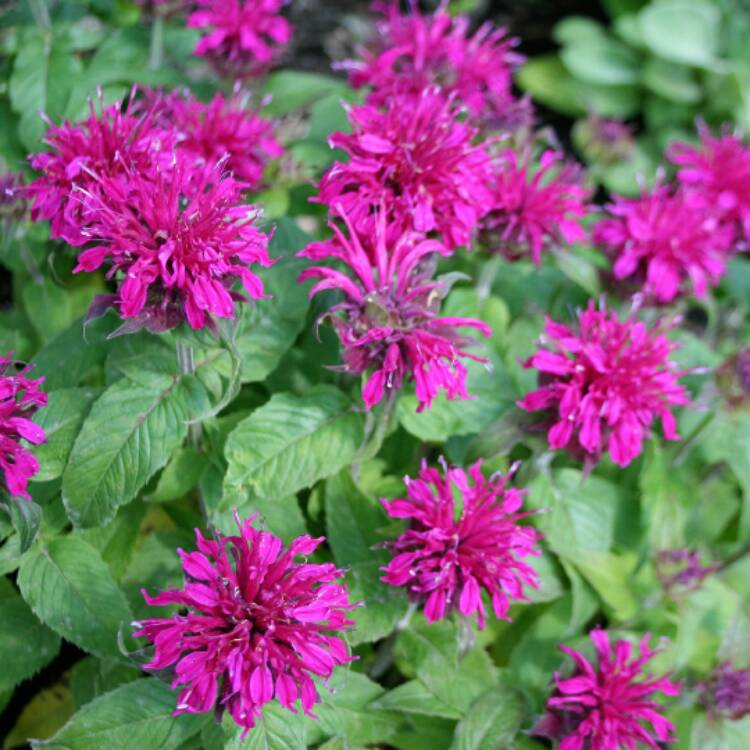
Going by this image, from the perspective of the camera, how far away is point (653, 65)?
2.92 meters

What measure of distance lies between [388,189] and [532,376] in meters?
0.50

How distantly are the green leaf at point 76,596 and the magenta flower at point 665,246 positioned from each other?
1050mm

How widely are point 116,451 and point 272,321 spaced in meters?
0.32

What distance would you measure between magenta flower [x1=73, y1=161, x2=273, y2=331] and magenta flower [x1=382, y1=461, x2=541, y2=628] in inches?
15.2

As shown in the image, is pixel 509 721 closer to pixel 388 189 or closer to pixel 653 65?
pixel 388 189

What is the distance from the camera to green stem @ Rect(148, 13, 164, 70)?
5.82 ft

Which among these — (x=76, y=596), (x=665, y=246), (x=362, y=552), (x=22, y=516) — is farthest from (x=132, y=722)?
(x=665, y=246)

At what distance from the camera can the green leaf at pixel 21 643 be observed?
1254mm

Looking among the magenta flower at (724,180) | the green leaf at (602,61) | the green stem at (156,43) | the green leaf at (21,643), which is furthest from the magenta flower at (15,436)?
the green leaf at (602,61)

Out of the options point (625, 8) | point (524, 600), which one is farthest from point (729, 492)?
point (625, 8)

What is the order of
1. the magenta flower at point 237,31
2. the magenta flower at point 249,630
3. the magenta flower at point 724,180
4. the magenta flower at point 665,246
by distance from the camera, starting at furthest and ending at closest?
the magenta flower at point 724,180
the magenta flower at point 237,31
the magenta flower at point 665,246
the magenta flower at point 249,630

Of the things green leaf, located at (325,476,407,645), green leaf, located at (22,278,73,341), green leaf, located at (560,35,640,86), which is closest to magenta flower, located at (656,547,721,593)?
green leaf, located at (325,476,407,645)

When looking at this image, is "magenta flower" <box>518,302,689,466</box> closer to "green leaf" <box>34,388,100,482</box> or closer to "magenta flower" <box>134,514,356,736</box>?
"magenta flower" <box>134,514,356,736</box>

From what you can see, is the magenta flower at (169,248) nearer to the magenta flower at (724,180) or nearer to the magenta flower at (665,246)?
the magenta flower at (665,246)
